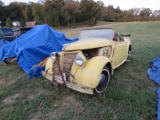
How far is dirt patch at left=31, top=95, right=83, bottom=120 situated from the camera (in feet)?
8.59

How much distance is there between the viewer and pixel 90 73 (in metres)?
2.80

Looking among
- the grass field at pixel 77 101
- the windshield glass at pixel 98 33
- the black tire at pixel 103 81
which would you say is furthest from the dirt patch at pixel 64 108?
the windshield glass at pixel 98 33

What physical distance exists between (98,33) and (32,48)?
2.27 m

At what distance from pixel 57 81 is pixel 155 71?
285cm

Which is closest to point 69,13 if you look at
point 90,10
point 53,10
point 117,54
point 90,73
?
point 53,10

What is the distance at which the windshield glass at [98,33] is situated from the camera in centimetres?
428

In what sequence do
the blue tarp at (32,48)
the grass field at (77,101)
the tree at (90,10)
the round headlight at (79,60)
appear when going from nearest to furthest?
1. the grass field at (77,101)
2. the round headlight at (79,60)
3. the blue tarp at (32,48)
4. the tree at (90,10)

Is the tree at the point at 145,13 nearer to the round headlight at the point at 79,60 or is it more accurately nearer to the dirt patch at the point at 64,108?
the round headlight at the point at 79,60

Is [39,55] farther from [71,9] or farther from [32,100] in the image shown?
[71,9]

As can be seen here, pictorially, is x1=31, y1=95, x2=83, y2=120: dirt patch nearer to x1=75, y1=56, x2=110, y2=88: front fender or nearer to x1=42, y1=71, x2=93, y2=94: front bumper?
x1=42, y1=71, x2=93, y2=94: front bumper

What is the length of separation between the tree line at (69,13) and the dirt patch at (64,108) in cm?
→ 2719

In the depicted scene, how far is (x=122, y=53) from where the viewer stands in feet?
15.1

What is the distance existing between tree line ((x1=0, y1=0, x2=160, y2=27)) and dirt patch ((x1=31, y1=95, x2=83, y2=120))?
27.2 metres

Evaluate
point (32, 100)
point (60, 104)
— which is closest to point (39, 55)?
point (32, 100)
